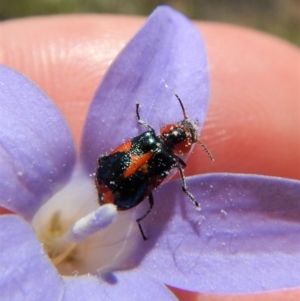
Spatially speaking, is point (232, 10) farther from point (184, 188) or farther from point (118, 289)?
point (118, 289)

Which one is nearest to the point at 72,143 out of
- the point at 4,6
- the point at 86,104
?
the point at 86,104

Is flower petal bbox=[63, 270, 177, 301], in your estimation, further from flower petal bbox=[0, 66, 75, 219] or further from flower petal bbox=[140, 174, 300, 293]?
flower petal bbox=[0, 66, 75, 219]

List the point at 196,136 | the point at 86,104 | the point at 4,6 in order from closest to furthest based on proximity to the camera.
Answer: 1. the point at 196,136
2. the point at 86,104
3. the point at 4,6

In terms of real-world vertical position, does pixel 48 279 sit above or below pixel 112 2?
above

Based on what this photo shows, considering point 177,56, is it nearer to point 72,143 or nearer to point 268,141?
point 72,143

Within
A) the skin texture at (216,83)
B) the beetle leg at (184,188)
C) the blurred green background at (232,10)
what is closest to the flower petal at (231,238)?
the beetle leg at (184,188)

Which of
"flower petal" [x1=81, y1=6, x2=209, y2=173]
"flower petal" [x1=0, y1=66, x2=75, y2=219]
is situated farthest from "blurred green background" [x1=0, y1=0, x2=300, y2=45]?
"flower petal" [x1=0, y1=66, x2=75, y2=219]

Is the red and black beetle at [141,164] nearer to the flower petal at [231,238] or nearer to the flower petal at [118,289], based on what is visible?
the flower petal at [231,238]
